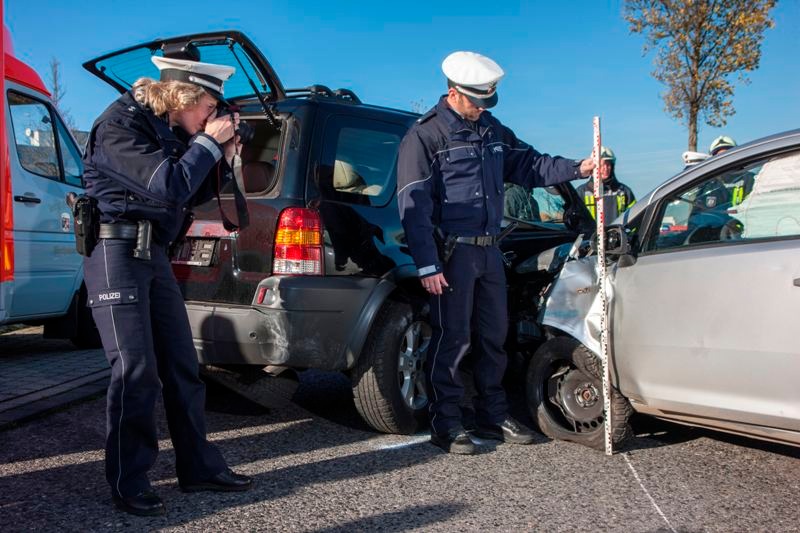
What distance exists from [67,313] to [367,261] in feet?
13.5

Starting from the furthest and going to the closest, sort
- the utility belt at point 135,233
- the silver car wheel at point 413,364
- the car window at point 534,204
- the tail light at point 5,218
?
1. the car window at point 534,204
2. the silver car wheel at point 413,364
3. the tail light at point 5,218
4. the utility belt at point 135,233

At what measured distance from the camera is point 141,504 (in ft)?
10.2

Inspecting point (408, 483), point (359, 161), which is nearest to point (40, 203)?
point (359, 161)

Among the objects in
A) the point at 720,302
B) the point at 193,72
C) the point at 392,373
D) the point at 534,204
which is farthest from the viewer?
the point at 534,204

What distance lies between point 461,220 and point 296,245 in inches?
36.3

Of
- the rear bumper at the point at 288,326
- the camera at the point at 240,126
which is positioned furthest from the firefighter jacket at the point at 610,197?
the camera at the point at 240,126

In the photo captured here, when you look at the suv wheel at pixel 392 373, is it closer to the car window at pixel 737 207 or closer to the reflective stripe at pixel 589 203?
the car window at pixel 737 207

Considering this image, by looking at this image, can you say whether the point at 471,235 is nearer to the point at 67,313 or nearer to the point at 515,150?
the point at 515,150

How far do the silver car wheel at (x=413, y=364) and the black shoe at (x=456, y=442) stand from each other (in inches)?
12.1

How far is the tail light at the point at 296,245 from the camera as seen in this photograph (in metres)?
3.85

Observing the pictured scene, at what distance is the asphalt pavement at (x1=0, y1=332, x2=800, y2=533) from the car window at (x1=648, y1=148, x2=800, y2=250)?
115 cm

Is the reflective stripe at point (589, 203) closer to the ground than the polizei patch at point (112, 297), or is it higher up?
higher up

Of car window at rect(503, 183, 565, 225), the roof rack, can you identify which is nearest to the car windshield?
the roof rack

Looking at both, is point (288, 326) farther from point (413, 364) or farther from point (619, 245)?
point (619, 245)
